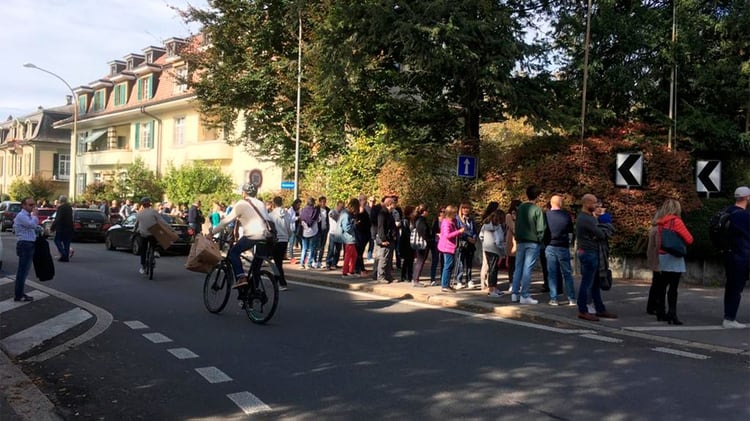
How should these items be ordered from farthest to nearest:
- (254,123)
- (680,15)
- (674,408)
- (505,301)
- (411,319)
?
(254,123), (680,15), (505,301), (411,319), (674,408)

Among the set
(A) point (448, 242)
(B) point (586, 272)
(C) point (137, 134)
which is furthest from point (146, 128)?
A: (B) point (586, 272)

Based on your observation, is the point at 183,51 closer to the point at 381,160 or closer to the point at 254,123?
the point at 254,123

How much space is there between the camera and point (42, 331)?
302 inches

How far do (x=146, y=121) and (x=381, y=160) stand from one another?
92.7 feet

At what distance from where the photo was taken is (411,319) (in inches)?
349

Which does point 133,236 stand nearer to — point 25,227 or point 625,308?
point 25,227

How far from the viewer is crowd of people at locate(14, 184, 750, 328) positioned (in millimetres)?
8500

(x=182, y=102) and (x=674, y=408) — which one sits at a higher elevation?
(x=182, y=102)

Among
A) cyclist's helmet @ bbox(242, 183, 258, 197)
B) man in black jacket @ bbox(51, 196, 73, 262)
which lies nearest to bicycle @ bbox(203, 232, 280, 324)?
cyclist's helmet @ bbox(242, 183, 258, 197)

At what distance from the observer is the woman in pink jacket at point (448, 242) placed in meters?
11.3

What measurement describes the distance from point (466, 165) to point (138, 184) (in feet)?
85.8

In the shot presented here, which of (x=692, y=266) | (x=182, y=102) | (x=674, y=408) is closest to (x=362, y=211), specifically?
(x=692, y=266)

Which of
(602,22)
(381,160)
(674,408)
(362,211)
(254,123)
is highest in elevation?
(602,22)

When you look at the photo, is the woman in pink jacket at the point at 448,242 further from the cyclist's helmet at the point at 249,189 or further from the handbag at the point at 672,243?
the cyclist's helmet at the point at 249,189
